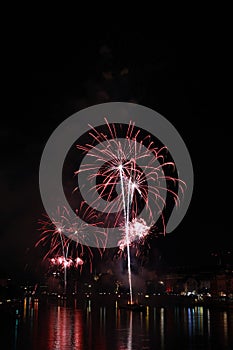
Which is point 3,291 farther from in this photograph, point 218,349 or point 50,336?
point 218,349

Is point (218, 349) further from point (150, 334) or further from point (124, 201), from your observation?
point (124, 201)

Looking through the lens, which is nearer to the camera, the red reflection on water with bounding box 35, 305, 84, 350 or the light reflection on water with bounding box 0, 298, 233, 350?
the red reflection on water with bounding box 35, 305, 84, 350

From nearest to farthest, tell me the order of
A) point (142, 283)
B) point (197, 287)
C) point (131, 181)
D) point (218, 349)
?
point (218, 349) → point (131, 181) → point (142, 283) → point (197, 287)

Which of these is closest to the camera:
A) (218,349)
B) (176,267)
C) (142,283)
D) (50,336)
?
(218,349)

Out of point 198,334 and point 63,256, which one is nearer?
point 198,334

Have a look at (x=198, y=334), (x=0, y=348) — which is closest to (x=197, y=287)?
(x=198, y=334)

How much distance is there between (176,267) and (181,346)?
110252 mm

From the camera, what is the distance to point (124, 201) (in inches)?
1368

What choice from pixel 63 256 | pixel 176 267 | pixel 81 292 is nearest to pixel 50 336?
pixel 63 256

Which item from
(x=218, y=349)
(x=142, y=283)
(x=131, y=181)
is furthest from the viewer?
(x=142, y=283)

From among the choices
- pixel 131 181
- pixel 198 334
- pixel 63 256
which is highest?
pixel 131 181

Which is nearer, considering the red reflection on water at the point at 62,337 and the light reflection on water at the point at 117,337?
the red reflection on water at the point at 62,337

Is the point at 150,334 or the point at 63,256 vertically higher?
the point at 63,256

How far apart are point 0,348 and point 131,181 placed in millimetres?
18694
